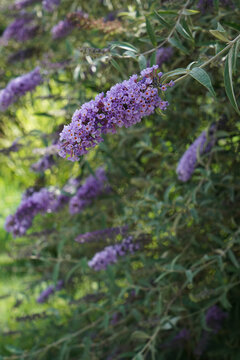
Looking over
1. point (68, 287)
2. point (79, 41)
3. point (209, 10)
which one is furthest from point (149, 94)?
point (79, 41)

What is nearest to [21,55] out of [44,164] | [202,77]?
[44,164]

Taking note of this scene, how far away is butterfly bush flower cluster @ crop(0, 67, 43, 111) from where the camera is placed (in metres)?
1.98

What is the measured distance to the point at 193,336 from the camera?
2166 mm

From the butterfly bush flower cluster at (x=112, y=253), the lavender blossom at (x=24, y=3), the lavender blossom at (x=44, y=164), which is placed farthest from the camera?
the lavender blossom at (x=24, y=3)

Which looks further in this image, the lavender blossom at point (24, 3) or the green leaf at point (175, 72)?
the lavender blossom at point (24, 3)

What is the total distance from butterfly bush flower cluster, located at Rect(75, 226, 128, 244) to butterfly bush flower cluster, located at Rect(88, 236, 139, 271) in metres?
Answer: 0.06

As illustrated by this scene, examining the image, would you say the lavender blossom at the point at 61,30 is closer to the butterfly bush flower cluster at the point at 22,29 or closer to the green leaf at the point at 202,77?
the butterfly bush flower cluster at the point at 22,29

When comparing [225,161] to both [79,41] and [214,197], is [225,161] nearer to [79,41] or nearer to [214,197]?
[214,197]

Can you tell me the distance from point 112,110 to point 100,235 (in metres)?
1.01

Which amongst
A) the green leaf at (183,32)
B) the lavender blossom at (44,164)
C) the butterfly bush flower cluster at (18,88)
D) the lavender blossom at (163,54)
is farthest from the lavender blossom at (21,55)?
the green leaf at (183,32)

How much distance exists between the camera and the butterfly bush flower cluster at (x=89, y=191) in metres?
2.05

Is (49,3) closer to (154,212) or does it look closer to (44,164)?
(44,164)

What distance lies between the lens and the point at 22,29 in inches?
109

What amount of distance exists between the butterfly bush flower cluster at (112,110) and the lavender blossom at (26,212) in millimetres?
1059
